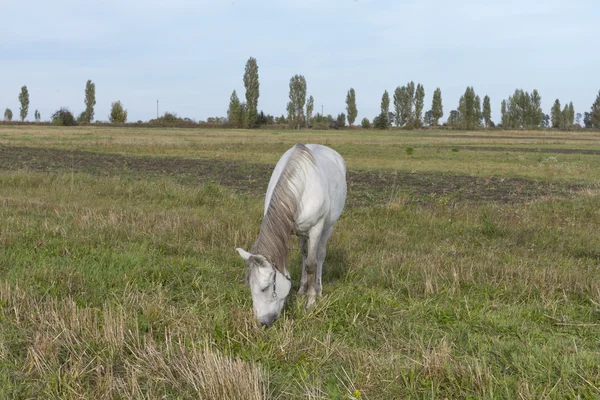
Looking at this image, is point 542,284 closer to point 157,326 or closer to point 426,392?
point 426,392

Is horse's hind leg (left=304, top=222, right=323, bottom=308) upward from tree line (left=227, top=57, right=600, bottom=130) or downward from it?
downward

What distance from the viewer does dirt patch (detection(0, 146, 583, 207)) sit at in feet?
57.1

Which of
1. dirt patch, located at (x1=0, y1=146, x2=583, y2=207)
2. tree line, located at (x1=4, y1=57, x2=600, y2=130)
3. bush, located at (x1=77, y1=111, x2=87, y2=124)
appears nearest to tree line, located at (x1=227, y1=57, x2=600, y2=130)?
tree line, located at (x1=4, y1=57, x2=600, y2=130)

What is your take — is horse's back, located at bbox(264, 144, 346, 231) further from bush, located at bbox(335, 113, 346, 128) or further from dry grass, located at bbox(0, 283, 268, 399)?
bush, located at bbox(335, 113, 346, 128)

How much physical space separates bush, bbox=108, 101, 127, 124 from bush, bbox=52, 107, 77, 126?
11355 millimetres

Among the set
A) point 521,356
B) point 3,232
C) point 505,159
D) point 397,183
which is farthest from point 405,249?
point 505,159

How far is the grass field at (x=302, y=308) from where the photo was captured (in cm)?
382

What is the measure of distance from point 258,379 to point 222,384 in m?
0.31

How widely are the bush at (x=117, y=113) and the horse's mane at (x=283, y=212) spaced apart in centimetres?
10394

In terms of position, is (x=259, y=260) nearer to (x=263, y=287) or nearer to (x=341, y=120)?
(x=263, y=287)

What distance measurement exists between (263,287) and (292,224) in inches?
37.4

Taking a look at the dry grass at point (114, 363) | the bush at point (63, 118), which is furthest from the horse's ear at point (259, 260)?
the bush at point (63, 118)

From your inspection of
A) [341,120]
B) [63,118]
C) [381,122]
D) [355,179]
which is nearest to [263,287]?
[355,179]

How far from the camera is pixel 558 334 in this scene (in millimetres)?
5125
